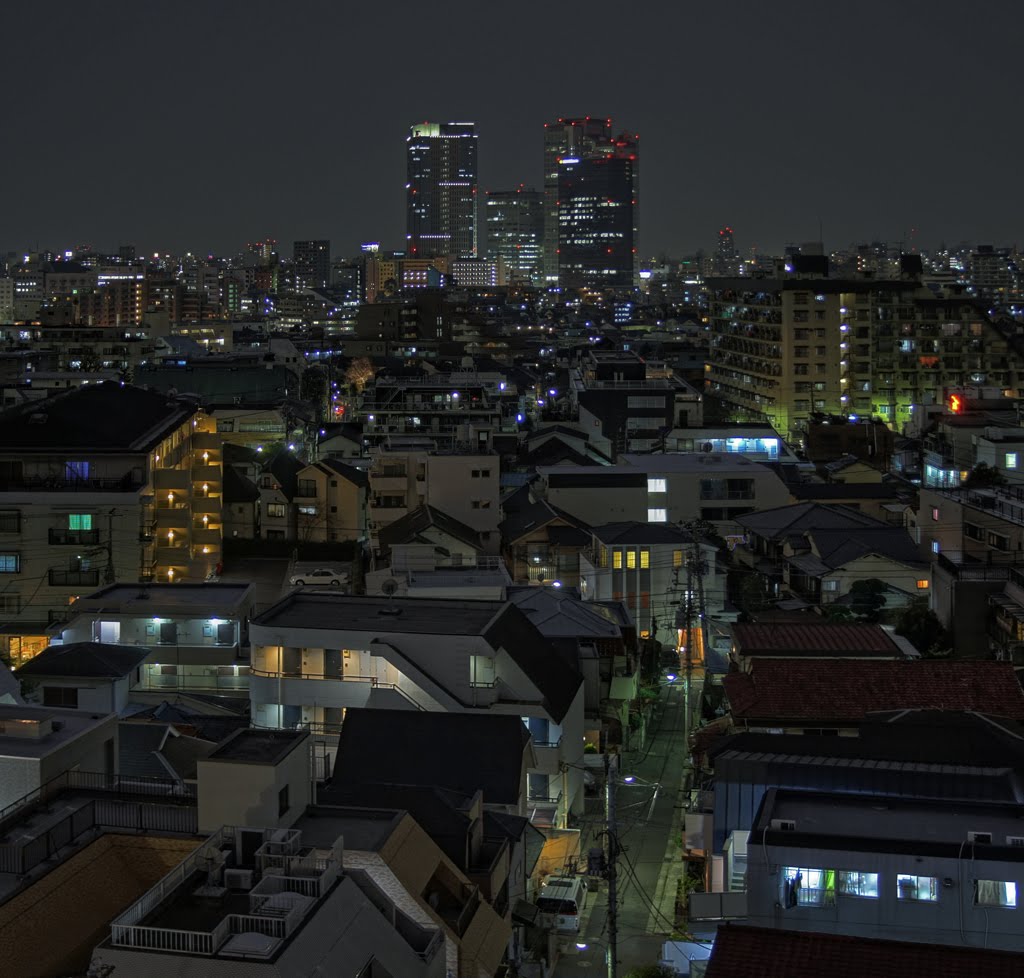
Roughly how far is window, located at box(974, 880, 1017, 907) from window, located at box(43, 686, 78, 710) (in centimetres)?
586

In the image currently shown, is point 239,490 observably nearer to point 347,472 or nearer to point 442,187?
point 347,472

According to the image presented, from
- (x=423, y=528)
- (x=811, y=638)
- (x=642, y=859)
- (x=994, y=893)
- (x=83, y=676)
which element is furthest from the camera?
(x=423, y=528)

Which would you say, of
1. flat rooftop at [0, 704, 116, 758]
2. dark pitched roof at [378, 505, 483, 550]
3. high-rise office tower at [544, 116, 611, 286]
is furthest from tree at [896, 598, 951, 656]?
high-rise office tower at [544, 116, 611, 286]

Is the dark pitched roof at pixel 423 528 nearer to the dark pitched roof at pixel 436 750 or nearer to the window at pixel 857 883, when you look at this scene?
the dark pitched roof at pixel 436 750

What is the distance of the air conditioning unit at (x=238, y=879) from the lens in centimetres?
435

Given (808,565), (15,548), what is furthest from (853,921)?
(15,548)

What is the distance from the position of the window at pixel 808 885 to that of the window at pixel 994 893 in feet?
1.63

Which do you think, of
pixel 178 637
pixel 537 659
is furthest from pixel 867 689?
pixel 178 637

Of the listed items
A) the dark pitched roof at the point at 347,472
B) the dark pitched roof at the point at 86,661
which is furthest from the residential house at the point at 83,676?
the dark pitched roof at the point at 347,472

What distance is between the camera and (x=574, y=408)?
91.3ft

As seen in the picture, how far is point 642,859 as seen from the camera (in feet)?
25.5

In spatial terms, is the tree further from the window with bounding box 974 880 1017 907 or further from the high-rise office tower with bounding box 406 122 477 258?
the high-rise office tower with bounding box 406 122 477 258

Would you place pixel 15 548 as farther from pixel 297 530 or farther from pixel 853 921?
pixel 853 921

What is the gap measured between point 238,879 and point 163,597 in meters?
6.79
